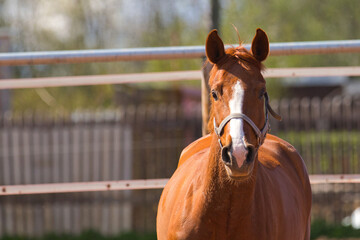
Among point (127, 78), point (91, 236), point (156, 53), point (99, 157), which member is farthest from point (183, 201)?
point (99, 157)

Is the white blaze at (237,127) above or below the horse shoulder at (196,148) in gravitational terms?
above

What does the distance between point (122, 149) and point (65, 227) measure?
1564mm

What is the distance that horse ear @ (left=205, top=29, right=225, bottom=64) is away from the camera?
309 cm

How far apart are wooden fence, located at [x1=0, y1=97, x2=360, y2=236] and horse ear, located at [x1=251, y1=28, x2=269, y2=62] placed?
6.10 metres

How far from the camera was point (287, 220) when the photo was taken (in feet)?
10.9

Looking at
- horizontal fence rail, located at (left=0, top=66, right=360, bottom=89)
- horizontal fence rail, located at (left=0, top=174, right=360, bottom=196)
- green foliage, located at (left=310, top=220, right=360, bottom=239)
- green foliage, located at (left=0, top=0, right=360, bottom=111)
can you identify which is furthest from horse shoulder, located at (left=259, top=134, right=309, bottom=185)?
green foliage, located at (left=0, top=0, right=360, bottom=111)

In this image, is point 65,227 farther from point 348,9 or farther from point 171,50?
point 348,9

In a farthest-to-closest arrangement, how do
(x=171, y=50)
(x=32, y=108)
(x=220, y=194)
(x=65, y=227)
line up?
(x=32, y=108), (x=65, y=227), (x=171, y=50), (x=220, y=194)

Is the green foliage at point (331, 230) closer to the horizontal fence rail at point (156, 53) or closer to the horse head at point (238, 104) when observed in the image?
the horizontal fence rail at point (156, 53)

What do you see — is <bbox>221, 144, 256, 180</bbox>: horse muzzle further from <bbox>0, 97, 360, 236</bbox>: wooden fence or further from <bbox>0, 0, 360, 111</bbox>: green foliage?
<bbox>0, 0, 360, 111</bbox>: green foliage

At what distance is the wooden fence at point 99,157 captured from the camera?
359 inches

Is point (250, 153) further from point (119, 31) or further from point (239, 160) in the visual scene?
point (119, 31)

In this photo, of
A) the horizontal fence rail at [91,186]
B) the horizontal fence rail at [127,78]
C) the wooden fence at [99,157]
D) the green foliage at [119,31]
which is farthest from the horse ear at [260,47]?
the green foliage at [119,31]

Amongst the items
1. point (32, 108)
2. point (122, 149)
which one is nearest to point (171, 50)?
point (122, 149)
